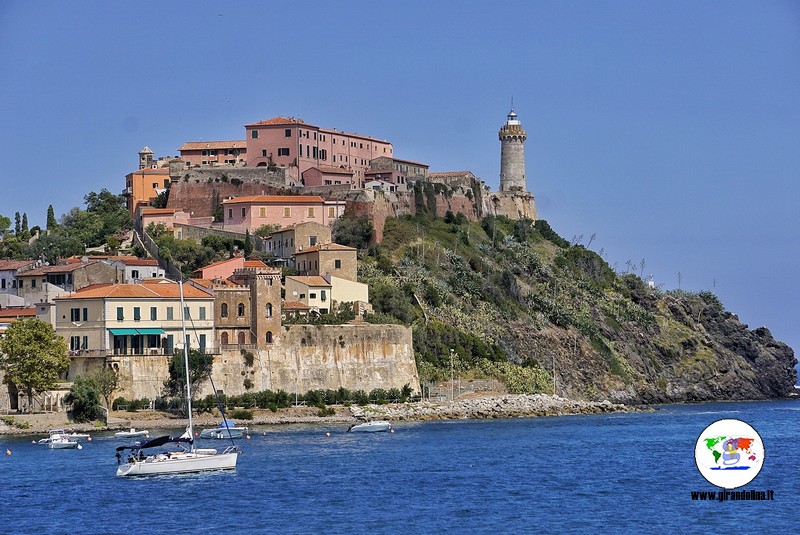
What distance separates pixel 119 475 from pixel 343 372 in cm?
2408

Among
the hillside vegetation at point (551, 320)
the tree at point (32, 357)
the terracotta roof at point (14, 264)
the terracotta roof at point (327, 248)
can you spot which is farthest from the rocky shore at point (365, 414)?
the terracotta roof at point (14, 264)

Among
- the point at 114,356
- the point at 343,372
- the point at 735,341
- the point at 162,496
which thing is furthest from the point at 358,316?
the point at 735,341

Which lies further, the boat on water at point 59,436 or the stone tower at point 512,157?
the stone tower at point 512,157

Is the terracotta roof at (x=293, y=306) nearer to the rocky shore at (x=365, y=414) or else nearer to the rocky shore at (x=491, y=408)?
the rocky shore at (x=365, y=414)

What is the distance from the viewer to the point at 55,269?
75.0m

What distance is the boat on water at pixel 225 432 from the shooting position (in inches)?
2363

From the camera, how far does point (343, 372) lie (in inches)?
2825

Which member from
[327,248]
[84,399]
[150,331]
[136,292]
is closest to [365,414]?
[150,331]

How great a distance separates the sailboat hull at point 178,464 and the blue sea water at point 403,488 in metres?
0.42

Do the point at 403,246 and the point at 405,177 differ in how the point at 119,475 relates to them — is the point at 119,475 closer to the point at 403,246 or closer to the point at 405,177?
the point at 403,246

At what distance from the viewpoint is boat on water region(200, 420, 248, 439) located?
6003cm

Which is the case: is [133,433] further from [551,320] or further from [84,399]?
[551,320]

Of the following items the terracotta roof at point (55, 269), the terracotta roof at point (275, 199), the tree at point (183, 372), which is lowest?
the tree at point (183, 372)

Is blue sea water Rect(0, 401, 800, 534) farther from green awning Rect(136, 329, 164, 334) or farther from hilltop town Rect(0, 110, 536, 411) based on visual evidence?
green awning Rect(136, 329, 164, 334)
